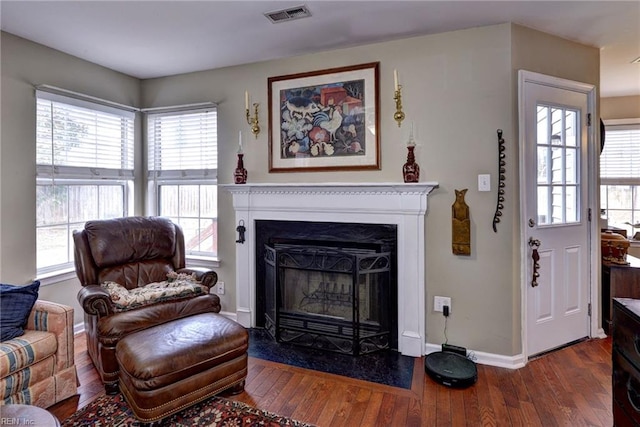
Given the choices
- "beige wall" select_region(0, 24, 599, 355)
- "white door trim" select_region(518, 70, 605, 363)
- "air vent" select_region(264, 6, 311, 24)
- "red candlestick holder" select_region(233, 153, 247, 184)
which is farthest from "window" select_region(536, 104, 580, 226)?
"red candlestick holder" select_region(233, 153, 247, 184)

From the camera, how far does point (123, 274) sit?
2762 millimetres

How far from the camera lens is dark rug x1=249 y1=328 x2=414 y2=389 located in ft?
7.79

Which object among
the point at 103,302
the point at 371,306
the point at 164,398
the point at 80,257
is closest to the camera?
the point at 164,398

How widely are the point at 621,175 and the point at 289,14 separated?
4224 mm

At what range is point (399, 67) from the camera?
8.94 feet

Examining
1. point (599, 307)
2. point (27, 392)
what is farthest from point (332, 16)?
point (599, 307)

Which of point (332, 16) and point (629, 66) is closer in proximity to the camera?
point (332, 16)

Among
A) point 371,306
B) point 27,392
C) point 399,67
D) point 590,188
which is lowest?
point 27,392

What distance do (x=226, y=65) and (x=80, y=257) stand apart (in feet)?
6.62

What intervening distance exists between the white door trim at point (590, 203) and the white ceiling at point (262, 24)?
356 mm

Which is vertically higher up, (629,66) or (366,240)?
(629,66)

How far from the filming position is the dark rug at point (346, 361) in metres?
2.38

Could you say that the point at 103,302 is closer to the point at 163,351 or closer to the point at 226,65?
the point at 163,351

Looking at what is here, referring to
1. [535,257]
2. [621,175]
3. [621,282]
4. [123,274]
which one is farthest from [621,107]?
[123,274]
